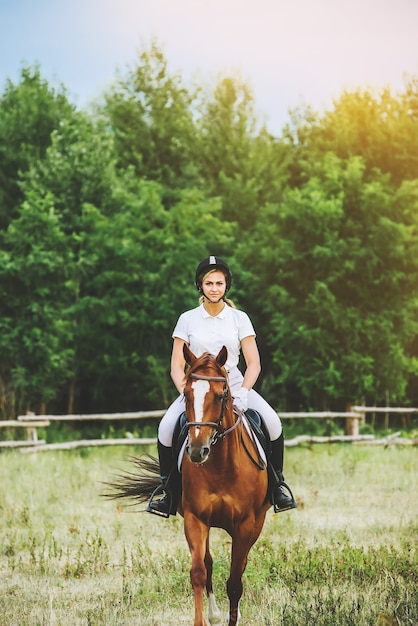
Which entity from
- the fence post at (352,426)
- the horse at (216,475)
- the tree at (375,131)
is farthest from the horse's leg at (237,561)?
the tree at (375,131)

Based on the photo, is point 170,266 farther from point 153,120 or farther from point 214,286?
point 214,286

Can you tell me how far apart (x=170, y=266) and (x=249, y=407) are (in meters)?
24.9

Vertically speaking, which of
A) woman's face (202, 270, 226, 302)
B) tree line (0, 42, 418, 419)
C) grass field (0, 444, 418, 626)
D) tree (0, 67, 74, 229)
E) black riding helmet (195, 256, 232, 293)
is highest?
tree (0, 67, 74, 229)

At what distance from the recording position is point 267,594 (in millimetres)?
7395

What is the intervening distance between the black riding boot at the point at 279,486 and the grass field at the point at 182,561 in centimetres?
65

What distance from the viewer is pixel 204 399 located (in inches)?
230

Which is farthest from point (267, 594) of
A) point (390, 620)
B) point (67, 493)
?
point (67, 493)

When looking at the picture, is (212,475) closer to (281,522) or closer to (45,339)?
(281,522)

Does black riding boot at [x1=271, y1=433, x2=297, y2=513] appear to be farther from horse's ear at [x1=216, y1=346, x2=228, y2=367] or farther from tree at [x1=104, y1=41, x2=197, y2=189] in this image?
tree at [x1=104, y1=41, x2=197, y2=189]

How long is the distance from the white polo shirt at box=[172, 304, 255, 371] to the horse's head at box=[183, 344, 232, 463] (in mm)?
409

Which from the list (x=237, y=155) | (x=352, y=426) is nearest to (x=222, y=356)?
(x=352, y=426)

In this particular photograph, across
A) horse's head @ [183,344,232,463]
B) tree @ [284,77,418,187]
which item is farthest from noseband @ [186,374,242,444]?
tree @ [284,77,418,187]

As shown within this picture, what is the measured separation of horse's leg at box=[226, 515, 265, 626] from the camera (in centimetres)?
652

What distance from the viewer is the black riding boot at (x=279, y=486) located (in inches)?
284
